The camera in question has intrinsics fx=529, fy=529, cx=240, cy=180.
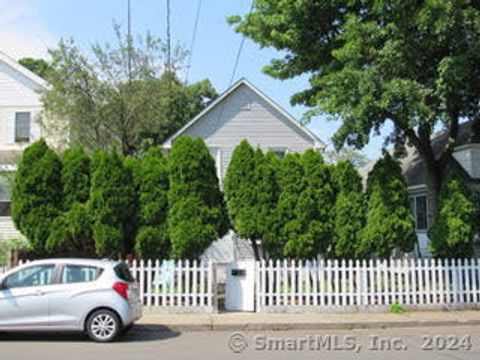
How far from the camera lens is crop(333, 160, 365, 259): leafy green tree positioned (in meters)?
13.1

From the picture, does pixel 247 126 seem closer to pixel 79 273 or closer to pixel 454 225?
pixel 454 225

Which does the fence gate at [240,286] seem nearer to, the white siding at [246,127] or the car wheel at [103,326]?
the car wheel at [103,326]

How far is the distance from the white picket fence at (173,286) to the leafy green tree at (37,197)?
242 centimetres

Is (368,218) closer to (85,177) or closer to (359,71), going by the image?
(359,71)

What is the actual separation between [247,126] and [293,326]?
12703mm

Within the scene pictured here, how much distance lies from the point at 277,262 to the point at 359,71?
16.5 feet

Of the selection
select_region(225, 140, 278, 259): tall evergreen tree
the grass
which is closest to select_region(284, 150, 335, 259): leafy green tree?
select_region(225, 140, 278, 259): tall evergreen tree

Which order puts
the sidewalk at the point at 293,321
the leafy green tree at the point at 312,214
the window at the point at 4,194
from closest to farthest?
the sidewalk at the point at 293,321, the leafy green tree at the point at 312,214, the window at the point at 4,194

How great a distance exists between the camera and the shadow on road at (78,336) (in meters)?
9.55

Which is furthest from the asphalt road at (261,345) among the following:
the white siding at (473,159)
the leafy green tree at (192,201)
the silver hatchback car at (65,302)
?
the white siding at (473,159)

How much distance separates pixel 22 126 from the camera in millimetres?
25078

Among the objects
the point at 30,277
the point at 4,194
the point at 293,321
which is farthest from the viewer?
the point at 4,194

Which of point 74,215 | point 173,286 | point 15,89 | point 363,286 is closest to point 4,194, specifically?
point 15,89

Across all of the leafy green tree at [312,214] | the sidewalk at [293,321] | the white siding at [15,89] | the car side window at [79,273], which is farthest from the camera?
the white siding at [15,89]
